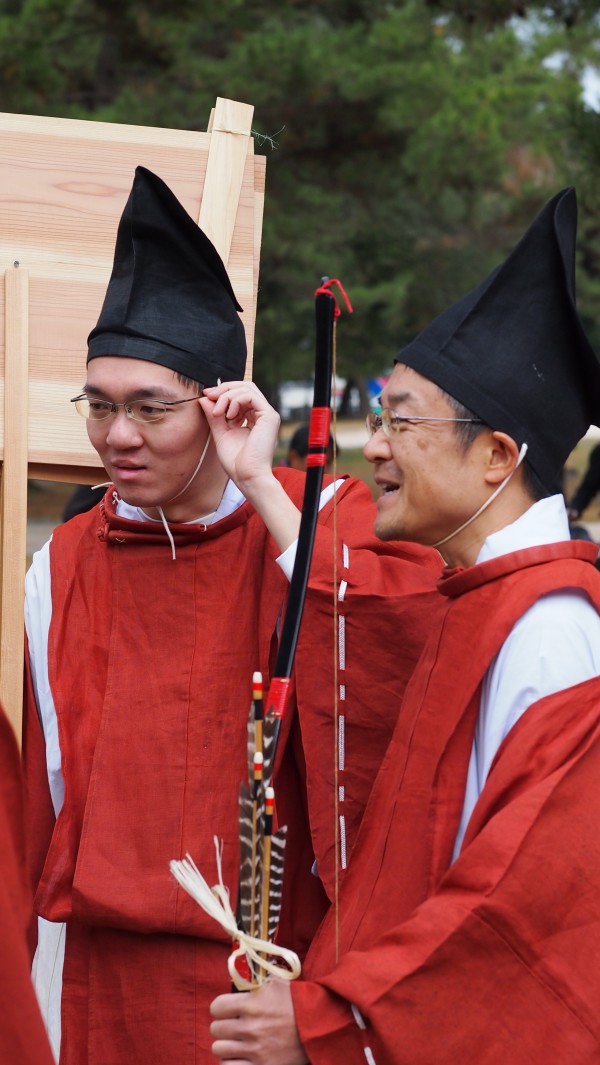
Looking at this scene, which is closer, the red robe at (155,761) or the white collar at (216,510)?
the red robe at (155,761)

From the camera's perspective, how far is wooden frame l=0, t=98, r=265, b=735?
3.06 meters

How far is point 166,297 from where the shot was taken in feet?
9.51

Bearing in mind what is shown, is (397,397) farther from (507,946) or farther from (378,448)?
(507,946)

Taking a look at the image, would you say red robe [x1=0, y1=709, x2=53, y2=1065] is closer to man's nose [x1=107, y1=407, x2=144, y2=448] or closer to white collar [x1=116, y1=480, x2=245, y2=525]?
man's nose [x1=107, y1=407, x2=144, y2=448]

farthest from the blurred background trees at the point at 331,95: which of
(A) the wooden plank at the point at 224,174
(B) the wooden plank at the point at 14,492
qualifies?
(B) the wooden plank at the point at 14,492

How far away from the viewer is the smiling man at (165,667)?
2754 millimetres

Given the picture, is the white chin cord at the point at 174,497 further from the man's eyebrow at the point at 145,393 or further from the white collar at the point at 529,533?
the white collar at the point at 529,533

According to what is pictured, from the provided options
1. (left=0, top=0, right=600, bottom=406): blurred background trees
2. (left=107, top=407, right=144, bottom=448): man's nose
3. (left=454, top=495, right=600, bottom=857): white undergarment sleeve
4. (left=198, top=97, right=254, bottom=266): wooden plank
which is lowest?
(left=454, top=495, right=600, bottom=857): white undergarment sleeve

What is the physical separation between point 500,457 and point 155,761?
3.23 ft

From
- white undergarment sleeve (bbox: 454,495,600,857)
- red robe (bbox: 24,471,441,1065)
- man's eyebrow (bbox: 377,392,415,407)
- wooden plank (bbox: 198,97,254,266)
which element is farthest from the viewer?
wooden plank (bbox: 198,97,254,266)

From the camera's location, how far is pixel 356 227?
811 inches

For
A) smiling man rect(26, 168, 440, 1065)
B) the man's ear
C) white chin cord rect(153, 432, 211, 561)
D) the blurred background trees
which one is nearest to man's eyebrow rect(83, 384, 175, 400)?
smiling man rect(26, 168, 440, 1065)

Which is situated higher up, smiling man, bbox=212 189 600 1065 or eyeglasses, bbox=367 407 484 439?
eyeglasses, bbox=367 407 484 439

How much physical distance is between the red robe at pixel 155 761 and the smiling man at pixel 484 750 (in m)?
0.34
